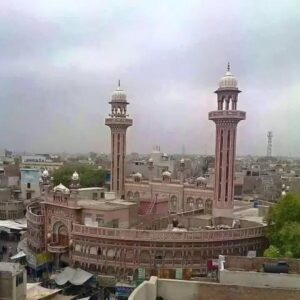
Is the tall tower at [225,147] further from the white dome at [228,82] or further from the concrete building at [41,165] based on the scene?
the concrete building at [41,165]

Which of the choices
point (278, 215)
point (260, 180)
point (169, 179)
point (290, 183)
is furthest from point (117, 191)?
point (260, 180)

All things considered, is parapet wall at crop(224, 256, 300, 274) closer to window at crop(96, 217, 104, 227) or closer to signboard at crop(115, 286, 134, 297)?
signboard at crop(115, 286, 134, 297)

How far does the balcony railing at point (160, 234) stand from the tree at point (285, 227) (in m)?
2.39

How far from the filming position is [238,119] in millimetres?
40438

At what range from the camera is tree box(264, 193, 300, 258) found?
92.2 ft

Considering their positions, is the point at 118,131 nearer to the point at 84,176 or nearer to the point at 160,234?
the point at 160,234

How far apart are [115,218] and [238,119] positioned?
1496cm

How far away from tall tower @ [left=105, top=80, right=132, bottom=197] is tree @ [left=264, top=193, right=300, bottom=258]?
22844 millimetres

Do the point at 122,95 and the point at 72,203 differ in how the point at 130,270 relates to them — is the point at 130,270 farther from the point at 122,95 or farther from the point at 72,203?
the point at 122,95

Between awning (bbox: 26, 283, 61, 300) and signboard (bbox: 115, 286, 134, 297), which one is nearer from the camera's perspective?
awning (bbox: 26, 283, 61, 300)

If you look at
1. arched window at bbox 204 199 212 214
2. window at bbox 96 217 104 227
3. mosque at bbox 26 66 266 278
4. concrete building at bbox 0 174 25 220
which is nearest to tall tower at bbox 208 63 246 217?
mosque at bbox 26 66 266 278

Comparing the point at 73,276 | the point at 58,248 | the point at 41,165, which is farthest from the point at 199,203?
the point at 41,165

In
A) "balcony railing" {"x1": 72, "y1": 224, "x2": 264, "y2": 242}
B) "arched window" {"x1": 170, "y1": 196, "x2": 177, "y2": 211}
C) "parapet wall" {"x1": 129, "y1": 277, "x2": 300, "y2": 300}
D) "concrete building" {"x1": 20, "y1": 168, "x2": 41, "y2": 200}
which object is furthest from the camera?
"concrete building" {"x1": 20, "y1": 168, "x2": 41, "y2": 200}

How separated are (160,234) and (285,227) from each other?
8.84 metres
